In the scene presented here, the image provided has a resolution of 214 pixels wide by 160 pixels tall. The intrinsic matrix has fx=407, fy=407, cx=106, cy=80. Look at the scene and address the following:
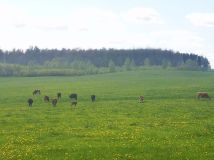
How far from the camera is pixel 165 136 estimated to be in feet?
78.8

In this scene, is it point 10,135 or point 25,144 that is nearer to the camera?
point 25,144

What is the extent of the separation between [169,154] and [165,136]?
15.9 feet

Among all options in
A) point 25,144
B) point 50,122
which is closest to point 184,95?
point 50,122

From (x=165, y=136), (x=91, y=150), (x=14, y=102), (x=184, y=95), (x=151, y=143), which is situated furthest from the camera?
(x=184, y=95)

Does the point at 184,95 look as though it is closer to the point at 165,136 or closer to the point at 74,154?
the point at 165,136

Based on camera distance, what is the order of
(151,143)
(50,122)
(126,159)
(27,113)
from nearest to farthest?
(126,159) → (151,143) → (50,122) → (27,113)

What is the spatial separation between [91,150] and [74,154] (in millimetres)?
1094

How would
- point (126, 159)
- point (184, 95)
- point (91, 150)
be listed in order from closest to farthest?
1. point (126, 159)
2. point (91, 150)
3. point (184, 95)

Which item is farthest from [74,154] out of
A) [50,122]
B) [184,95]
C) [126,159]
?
[184,95]

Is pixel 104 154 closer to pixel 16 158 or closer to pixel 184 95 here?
pixel 16 158

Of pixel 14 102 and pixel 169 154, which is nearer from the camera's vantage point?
pixel 169 154

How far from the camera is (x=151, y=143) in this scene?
21672 mm

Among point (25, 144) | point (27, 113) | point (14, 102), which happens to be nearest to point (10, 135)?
point (25, 144)

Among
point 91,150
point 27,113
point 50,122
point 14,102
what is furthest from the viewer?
point 14,102
